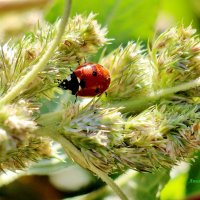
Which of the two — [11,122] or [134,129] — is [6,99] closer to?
[11,122]

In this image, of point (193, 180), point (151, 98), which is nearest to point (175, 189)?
point (193, 180)

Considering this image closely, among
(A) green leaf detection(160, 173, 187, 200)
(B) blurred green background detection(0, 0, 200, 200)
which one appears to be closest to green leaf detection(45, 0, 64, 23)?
(B) blurred green background detection(0, 0, 200, 200)

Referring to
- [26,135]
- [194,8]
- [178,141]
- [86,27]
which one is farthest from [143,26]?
[26,135]

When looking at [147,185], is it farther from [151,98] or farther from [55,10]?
[55,10]

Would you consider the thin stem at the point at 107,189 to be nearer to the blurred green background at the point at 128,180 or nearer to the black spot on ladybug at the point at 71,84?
the blurred green background at the point at 128,180

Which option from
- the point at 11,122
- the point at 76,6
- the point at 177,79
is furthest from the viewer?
the point at 76,6

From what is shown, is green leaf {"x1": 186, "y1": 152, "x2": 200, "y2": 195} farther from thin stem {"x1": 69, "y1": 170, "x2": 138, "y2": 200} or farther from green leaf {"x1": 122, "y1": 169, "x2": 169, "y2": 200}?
thin stem {"x1": 69, "y1": 170, "x2": 138, "y2": 200}

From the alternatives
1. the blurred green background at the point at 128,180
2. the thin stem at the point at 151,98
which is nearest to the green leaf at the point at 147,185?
the blurred green background at the point at 128,180
